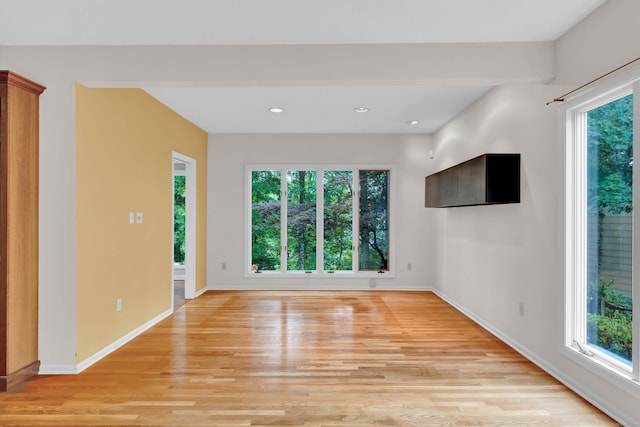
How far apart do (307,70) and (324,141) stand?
3.21 meters

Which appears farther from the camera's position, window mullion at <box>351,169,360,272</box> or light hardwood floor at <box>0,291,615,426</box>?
window mullion at <box>351,169,360,272</box>

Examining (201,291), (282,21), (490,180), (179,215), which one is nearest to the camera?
(282,21)

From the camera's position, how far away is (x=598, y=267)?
2477mm

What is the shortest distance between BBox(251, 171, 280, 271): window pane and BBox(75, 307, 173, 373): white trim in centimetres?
189

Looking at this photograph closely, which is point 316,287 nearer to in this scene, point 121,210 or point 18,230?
point 121,210

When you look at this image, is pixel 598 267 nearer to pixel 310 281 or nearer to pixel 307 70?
pixel 307 70

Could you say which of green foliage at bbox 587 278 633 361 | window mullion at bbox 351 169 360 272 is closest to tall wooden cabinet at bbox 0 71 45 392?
green foliage at bbox 587 278 633 361

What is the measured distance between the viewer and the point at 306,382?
2689 mm

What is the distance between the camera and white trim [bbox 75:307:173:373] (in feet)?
9.61

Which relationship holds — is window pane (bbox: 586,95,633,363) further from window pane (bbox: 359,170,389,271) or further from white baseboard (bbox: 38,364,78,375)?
white baseboard (bbox: 38,364,78,375)

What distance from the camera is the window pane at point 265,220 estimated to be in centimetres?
614

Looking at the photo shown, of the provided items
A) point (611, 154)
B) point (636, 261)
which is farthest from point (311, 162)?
point (636, 261)

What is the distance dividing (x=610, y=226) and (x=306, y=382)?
2.31 m

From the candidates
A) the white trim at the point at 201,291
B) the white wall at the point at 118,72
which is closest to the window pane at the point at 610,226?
the white wall at the point at 118,72
